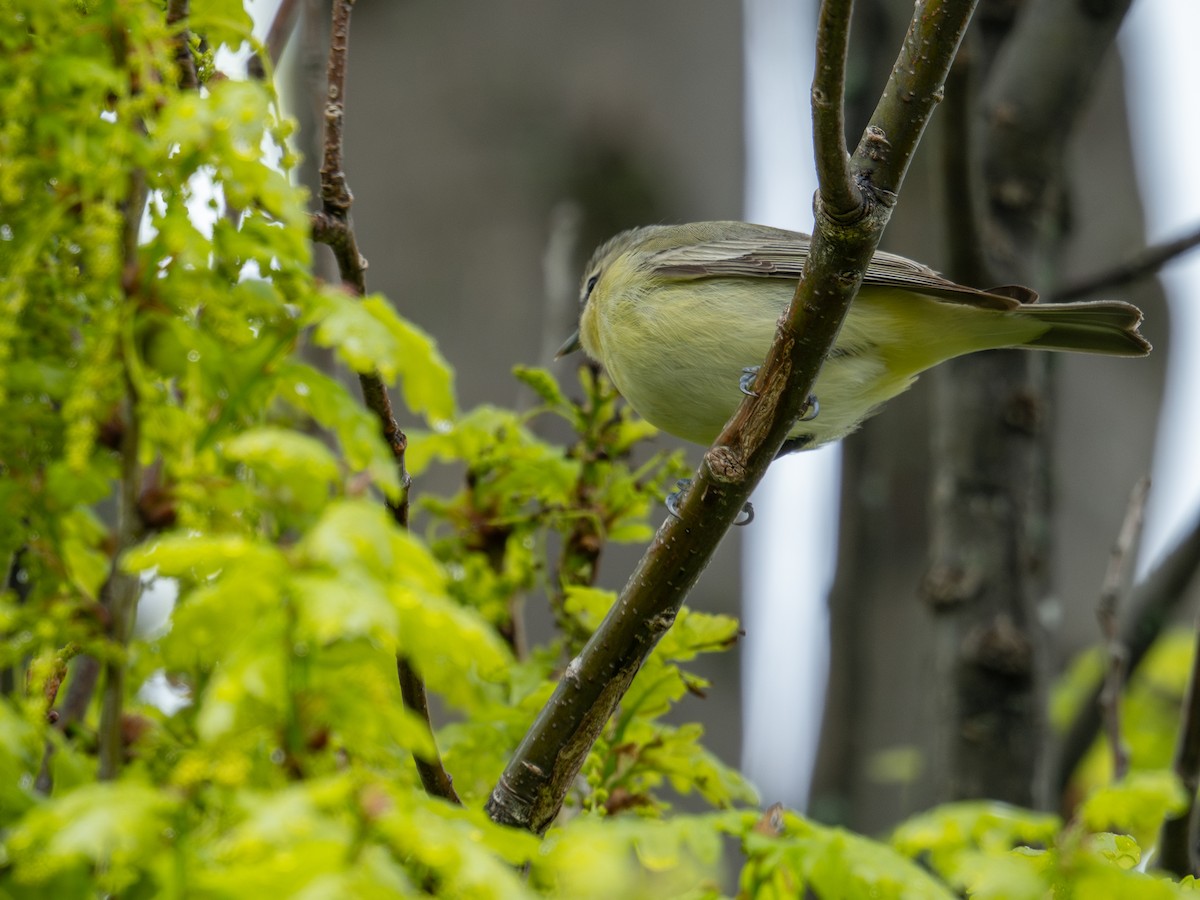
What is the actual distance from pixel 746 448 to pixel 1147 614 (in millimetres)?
2883

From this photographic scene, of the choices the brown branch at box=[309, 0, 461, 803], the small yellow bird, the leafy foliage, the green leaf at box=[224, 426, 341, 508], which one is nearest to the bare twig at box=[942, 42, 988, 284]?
the small yellow bird

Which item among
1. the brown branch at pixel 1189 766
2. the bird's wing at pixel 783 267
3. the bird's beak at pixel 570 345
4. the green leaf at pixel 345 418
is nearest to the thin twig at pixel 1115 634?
the brown branch at pixel 1189 766

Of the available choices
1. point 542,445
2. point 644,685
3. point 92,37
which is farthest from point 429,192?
point 92,37

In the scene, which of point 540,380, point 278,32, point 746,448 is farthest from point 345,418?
point 278,32

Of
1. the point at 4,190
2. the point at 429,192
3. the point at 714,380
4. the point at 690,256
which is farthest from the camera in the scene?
the point at 429,192

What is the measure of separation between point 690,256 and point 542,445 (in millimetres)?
1499

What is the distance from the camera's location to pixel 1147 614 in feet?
15.1

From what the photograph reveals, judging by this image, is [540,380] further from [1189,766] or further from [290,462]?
[1189,766]

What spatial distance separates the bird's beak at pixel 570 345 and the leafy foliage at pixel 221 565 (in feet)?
10.6

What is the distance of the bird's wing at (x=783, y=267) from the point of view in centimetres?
374

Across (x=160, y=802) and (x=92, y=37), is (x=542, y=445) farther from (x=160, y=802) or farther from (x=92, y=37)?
(x=160, y=802)

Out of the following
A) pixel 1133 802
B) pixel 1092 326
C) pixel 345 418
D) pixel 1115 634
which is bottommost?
pixel 1115 634

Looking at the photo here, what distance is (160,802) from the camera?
1019 millimetres

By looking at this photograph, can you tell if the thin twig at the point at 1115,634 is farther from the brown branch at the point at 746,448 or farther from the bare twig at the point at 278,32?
the bare twig at the point at 278,32
